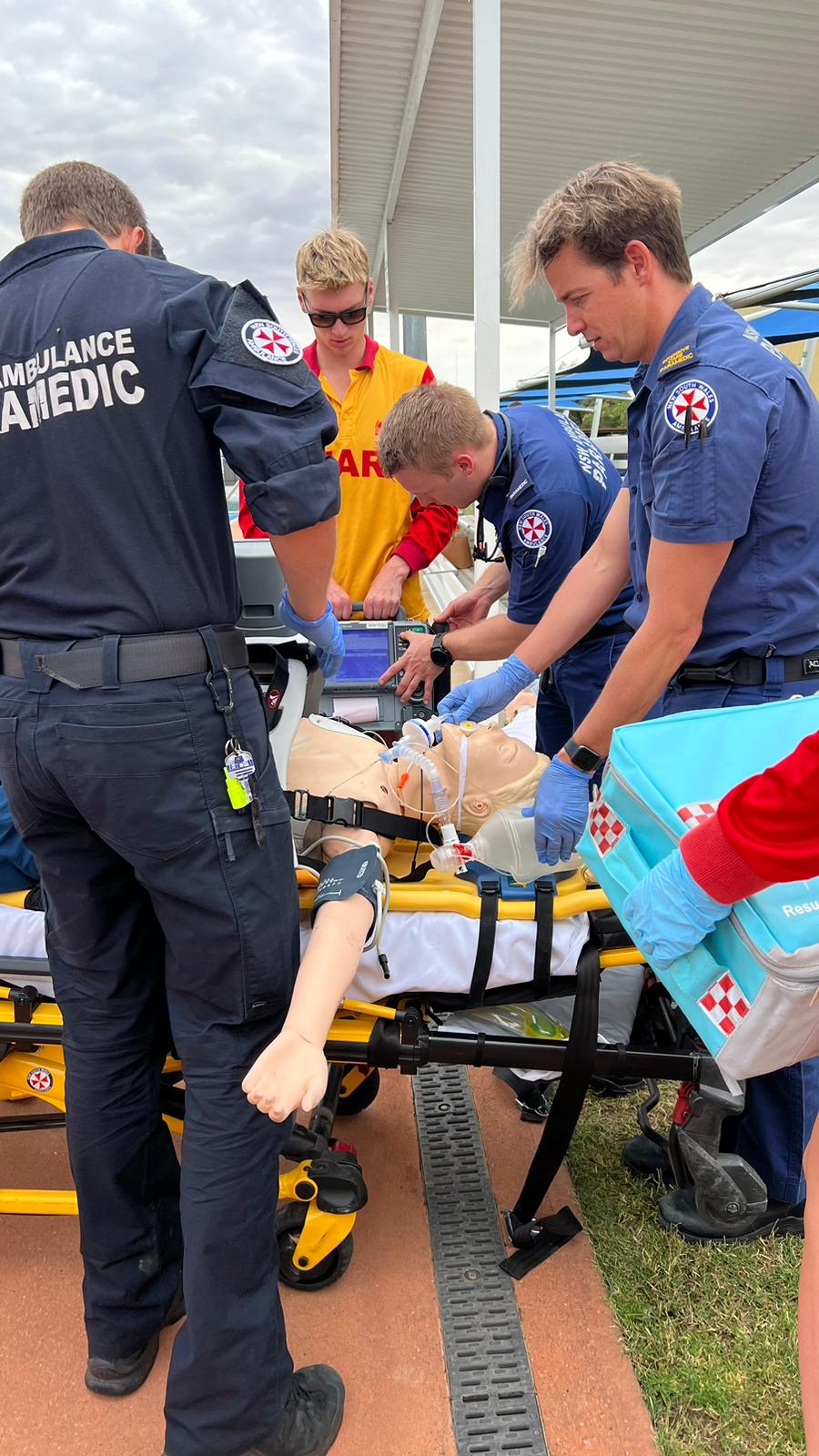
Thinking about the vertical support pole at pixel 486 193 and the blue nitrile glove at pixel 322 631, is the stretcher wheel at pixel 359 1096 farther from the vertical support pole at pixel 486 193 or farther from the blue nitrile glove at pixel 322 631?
the vertical support pole at pixel 486 193

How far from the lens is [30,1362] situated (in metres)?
2.02

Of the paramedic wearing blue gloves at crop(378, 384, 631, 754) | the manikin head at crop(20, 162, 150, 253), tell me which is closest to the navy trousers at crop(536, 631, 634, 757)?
the paramedic wearing blue gloves at crop(378, 384, 631, 754)

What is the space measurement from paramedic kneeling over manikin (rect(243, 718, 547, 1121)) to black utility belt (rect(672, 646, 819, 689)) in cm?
55

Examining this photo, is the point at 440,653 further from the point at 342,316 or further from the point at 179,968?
the point at 179,968

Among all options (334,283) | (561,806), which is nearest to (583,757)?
(561,806)

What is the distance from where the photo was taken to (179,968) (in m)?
1.64

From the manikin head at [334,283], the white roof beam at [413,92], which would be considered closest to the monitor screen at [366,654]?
the manikin head at [334,283]

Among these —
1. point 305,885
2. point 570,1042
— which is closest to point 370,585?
point 305,885

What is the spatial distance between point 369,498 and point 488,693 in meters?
1.04

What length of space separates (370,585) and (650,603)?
1.62m

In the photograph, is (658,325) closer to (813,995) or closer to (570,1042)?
(813,995)

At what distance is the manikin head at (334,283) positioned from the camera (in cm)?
298

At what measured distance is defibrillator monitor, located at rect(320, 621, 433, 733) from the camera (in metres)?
3.04

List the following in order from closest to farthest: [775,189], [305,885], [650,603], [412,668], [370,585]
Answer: [650,603]
[305,885]
[412,668]
[370,585]
[775,189]
